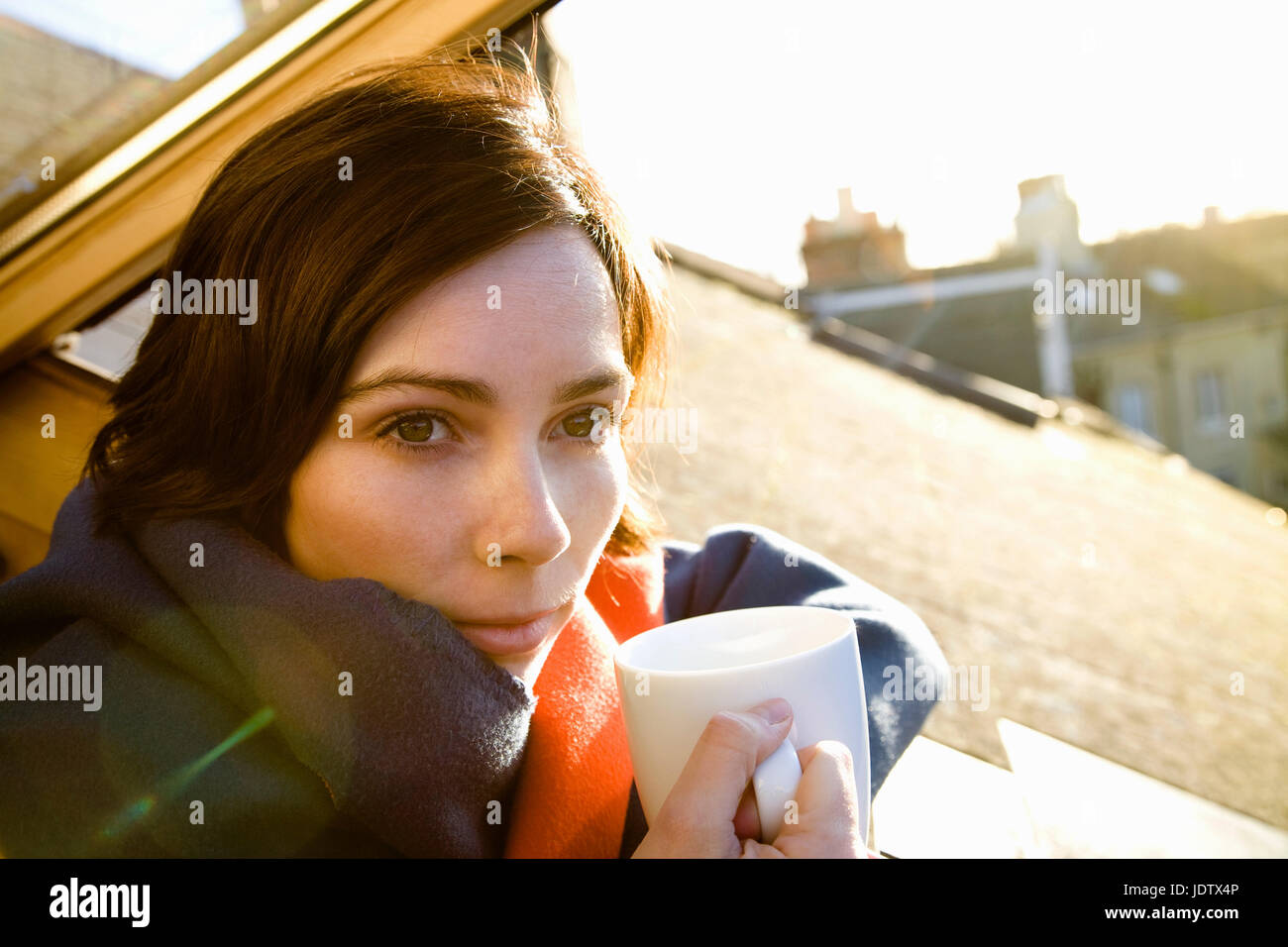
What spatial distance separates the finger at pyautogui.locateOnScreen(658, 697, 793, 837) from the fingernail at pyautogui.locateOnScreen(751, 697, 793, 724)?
1 cm

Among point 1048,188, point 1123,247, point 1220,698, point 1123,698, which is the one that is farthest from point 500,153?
point 1123,247

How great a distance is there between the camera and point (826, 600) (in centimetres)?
131

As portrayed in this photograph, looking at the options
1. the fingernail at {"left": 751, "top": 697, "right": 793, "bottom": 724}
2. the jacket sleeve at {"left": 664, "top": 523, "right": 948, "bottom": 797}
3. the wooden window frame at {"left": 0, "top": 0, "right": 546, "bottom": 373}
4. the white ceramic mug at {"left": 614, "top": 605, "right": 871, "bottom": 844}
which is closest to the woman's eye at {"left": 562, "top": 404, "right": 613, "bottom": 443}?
the white ceramic mug at {"left": 614, "top": 605, "right": 871, "bottom": 844}

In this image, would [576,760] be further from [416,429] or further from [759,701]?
[416,429]

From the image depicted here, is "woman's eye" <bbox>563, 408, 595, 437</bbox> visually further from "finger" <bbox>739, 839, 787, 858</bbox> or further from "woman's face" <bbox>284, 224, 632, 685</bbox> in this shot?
"finger" <bbox>739, 839, 787, 858</bbox>

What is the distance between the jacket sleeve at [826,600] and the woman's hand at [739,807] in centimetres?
38

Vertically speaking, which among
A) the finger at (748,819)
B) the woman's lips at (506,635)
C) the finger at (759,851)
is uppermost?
the woman's lips at (506,635)

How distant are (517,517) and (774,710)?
0.29m

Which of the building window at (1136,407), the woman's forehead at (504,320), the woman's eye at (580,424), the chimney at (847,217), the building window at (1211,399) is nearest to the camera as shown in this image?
the woman's forehead at (504,320)

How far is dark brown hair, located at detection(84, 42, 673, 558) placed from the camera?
0.91m

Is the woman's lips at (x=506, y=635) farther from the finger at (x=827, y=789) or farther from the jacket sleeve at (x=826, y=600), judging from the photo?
the jacket sleeve at (x=826, y=600)

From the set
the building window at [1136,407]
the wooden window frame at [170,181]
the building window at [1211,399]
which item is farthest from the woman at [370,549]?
the building window at [1211,399]

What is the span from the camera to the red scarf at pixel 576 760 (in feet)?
3.10

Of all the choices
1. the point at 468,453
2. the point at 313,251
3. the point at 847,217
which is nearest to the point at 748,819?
the point at 468,453
